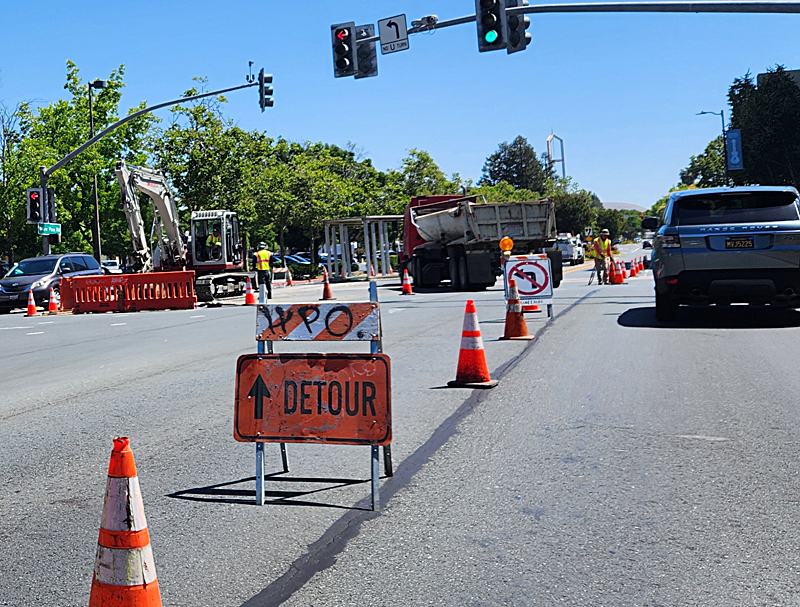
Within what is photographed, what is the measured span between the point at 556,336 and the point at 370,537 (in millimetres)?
9388

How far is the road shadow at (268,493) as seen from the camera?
204 inches

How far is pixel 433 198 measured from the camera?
97.7 ft

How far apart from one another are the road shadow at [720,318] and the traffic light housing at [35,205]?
1929 cm

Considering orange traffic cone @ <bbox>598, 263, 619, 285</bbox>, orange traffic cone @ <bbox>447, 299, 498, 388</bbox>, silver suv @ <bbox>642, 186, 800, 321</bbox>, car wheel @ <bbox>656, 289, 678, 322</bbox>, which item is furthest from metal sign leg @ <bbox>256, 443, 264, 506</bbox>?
orange traffic cone @ <bbox>598, 263, 619, 285</bbox>

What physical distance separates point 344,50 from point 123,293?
31.7 ft

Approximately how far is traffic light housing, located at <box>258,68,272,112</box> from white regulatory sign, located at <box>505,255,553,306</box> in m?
10.6

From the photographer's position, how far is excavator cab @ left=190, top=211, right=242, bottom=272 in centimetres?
3088

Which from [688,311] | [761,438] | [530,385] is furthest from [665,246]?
[761,438]

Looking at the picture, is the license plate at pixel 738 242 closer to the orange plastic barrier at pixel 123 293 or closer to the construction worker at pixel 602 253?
the orange plastic barrier at pixel 123 293

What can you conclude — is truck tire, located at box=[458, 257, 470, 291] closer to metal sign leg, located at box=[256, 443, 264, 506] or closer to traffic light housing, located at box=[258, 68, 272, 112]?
traffic light housing, located at box=[258, 68, 272, 112]

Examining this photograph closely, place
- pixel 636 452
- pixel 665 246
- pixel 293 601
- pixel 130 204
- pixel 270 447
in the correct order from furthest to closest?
pixel 130 204 → pixel 665 246 → pixel 270 447 → pixel 636 452 → pixel 293 601

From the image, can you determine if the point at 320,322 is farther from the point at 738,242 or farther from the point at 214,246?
the point at 214,246

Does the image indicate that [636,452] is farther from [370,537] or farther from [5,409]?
[5,409]

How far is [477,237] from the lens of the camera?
2688 centimetres
